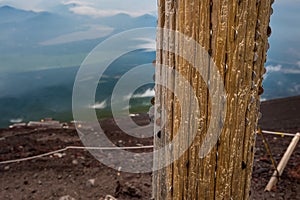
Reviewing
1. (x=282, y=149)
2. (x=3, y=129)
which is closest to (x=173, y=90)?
(x=282, y=149)

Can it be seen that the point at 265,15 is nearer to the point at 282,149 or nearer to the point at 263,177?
the point at 263,177

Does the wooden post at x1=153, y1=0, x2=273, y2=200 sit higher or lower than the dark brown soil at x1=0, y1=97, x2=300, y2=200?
higher

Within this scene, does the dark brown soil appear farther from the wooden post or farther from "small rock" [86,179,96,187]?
the wooden post

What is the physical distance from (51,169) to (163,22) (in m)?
3.03

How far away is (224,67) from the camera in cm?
101

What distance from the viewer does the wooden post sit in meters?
0.97

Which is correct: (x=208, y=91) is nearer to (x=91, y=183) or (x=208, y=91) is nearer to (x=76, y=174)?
(x=91, y=183)

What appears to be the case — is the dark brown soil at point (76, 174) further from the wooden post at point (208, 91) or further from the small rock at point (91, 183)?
the wooden post at point (208, 91)

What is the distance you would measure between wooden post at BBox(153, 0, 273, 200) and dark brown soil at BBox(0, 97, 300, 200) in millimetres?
1952

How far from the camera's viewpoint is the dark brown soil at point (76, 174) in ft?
9.96

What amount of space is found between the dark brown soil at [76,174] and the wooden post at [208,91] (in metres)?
1.95

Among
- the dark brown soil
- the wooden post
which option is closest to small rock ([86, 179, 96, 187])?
the dark brown soil

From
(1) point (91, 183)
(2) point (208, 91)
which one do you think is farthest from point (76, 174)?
(2) point (208, 91)

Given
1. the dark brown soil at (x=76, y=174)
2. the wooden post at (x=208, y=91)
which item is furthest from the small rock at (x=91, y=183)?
the wooden post at (x=208, y=91)
